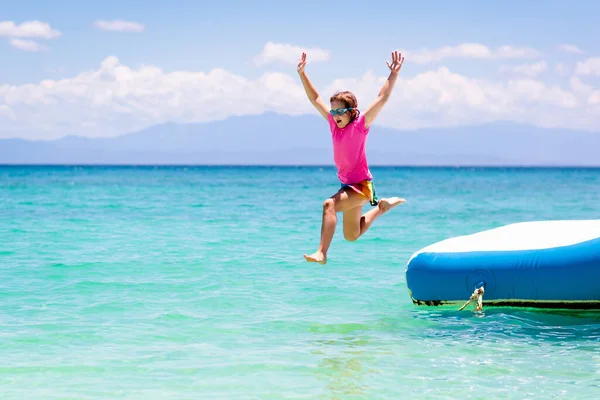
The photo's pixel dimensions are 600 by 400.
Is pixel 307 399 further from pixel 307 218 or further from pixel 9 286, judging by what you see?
pixel 307 218

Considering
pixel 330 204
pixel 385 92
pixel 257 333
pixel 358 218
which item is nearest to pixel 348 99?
pixel 385 92

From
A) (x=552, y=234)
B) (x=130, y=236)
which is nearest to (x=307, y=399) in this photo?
(x=552, y=234)

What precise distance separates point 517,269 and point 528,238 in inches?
16.2

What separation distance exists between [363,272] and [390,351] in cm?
523

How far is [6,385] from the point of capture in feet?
20.1

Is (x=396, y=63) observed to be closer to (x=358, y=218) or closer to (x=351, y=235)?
(x=358, y=218)

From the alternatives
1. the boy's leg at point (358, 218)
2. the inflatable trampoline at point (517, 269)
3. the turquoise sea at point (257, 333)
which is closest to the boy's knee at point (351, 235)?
the boy's leg at point (358, 218)

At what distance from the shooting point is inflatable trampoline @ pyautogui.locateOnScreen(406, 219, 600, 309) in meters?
7.67

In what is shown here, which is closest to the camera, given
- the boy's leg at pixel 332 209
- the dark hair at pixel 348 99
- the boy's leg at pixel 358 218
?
the dark hair at pixel 348 99

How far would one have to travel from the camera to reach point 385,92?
21.5 feet

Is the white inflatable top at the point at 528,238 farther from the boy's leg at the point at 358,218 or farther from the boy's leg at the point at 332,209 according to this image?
the boy's leg at the point at 332,209

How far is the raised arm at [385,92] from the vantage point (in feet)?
21.4

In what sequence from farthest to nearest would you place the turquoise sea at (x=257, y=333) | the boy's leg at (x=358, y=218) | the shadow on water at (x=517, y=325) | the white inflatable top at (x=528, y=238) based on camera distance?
1. the white inflatable top at (x=528, y=238)
2. the shadow on water at (x=517, y=325)
3. the boy's leg at (x=358, y=218)
4. the turquoise sea at (x=257, y=333)

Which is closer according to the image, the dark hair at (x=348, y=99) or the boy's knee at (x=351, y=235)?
the dark hair at (x=348, y=99)
